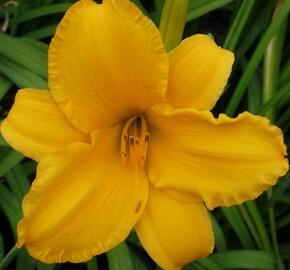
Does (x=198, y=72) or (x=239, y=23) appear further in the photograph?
(x=239, y=23)

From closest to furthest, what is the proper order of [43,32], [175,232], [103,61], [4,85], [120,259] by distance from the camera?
[103,61]
[175,232]
[120,259]
[4,85]
[43,32]

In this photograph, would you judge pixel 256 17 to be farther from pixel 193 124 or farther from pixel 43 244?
pixel 43 244

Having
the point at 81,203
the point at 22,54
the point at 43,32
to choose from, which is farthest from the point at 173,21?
the point at 43,32

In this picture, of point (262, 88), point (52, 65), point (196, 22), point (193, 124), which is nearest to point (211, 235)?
point (193, 124)

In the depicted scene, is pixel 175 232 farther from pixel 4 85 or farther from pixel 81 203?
pixel 4 85

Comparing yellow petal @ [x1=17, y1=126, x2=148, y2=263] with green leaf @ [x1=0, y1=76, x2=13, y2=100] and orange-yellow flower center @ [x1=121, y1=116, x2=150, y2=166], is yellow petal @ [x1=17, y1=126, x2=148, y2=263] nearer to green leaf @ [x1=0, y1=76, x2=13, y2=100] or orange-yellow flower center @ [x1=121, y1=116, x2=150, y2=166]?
orange-yellow flower center @ [x1=121, y1=116, x2=150, y2=166]

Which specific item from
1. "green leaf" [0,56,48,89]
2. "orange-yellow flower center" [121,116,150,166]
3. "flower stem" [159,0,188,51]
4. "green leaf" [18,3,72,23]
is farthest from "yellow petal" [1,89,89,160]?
"green leaf" [18,3,72,23]
